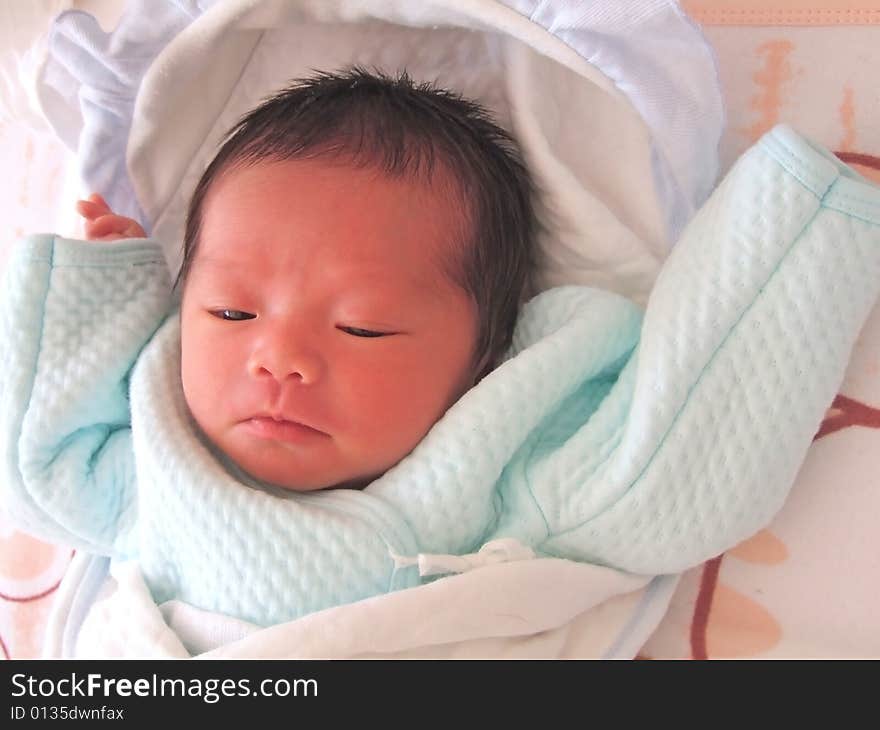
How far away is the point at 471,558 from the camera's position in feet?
3.48

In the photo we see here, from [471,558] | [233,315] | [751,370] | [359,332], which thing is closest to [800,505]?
[751,370]

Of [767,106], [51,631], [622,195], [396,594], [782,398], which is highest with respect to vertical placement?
[767,106]

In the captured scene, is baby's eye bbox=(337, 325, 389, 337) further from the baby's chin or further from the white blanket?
the white blanket

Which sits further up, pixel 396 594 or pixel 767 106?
pixel 767 106

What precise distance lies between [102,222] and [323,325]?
400mm

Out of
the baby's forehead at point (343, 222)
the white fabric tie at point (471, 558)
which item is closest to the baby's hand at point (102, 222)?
the baby's forehead at point (343, 222)

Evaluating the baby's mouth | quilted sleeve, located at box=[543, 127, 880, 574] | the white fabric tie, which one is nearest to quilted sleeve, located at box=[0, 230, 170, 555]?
the baby's mouth

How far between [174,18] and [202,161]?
7.6 inches

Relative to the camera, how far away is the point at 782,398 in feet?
3.47

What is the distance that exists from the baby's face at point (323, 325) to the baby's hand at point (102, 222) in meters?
0.23

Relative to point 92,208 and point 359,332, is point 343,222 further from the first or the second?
point 92,208
